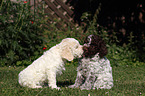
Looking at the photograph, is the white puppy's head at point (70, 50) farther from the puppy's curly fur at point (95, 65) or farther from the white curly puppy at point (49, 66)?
the puppy's curly fur at point (95, 65)

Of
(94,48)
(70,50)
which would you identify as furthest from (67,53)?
(94,48)

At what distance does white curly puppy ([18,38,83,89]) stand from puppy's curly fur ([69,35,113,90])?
6.6 inches

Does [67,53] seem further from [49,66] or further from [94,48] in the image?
[94,48]

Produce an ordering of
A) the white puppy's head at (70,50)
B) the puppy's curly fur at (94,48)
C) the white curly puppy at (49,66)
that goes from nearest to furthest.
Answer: the white curly puppy at (49,66) → the white puppy's head at (70,50) → the puppy's curly fur at (94,48)

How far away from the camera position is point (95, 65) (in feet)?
12.7

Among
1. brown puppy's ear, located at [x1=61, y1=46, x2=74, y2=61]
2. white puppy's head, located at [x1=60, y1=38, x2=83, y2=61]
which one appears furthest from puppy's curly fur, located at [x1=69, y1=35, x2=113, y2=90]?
brown puppy's ear, located at [x1=61, y1=46, x2=74, y2=61]

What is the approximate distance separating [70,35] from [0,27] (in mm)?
2402

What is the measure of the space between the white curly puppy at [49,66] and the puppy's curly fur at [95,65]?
0.17 meters

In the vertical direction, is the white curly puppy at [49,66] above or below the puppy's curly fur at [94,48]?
below

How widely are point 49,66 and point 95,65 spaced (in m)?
0.78

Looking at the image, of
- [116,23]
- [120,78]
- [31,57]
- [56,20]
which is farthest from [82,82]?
[116,23]

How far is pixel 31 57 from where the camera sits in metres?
7.27

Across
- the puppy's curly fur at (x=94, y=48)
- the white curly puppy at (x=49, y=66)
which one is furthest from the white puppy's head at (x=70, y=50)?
the puppy's curly fur at (x=94, y=48)

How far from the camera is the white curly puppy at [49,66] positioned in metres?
3.62
